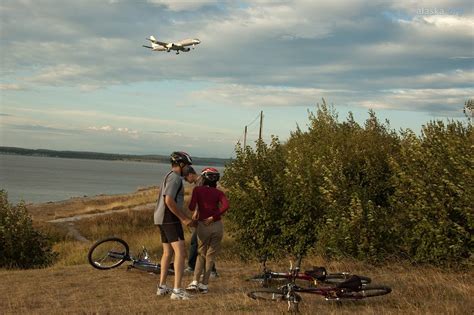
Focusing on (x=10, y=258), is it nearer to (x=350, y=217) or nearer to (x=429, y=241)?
(x=350, y=217)

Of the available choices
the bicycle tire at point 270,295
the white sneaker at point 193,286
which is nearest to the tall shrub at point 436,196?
the bicycle tire at point 270,295

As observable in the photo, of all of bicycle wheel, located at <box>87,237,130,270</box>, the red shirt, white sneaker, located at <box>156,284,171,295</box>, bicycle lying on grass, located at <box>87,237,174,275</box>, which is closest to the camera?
white sneaker, located at <box>156,284,171,295</box>

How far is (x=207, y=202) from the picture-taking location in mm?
8711

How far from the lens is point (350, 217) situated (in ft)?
45.1

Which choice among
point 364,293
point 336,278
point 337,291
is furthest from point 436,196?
point 337,291

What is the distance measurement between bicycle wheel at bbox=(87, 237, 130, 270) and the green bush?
6407 millimetres

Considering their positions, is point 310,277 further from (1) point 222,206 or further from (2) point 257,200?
Result: (2) point 257,200

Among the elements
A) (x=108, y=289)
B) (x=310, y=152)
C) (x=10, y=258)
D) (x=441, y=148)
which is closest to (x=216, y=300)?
(x=108, y=289)

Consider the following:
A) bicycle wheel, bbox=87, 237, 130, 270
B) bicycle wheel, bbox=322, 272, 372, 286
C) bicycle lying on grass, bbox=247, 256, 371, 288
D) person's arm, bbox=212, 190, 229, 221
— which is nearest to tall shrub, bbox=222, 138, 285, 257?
bicycle wheel, bbox=87, 237, 130, 270

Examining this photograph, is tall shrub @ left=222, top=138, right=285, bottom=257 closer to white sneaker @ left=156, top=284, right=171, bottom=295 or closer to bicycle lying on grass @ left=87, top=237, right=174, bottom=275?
bicycle lying on grass @ left=87, top=237, right=174, bottom=275

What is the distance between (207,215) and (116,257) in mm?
3638

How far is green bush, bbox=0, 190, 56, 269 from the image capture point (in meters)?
17.5

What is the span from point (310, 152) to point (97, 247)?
295 inches

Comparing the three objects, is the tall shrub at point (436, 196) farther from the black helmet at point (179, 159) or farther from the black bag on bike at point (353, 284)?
the black helmet at point (179, 159)
